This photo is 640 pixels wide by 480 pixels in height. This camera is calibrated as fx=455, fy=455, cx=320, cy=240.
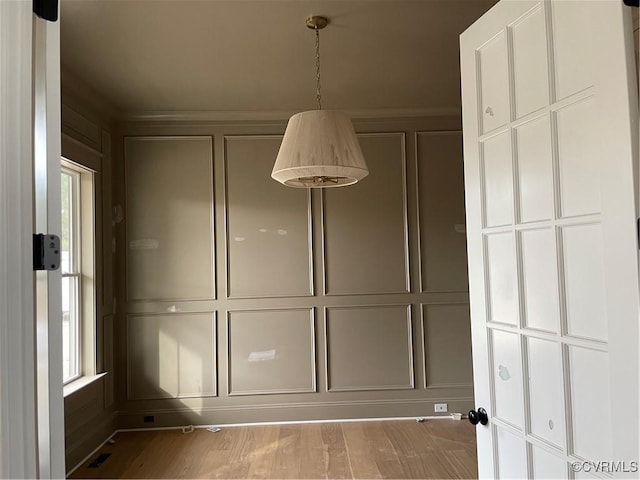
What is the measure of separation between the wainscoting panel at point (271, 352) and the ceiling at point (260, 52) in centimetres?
189

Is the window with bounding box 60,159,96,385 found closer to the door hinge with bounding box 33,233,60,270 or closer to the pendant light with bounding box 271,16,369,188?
the pendant light with bounding box 271,16,369,188

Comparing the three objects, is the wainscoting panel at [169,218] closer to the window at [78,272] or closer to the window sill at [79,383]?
the window at [78,272]

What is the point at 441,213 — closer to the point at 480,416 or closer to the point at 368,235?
the point at 368,235

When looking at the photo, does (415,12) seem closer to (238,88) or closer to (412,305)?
(238,88)

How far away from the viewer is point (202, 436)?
12.4 feet

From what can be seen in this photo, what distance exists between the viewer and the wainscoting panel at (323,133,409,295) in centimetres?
414

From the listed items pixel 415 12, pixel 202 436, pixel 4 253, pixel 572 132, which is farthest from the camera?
pixel 202 436

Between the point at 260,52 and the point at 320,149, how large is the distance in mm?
1106

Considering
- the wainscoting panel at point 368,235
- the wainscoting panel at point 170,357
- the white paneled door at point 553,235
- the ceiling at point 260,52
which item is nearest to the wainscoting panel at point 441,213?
the wainscoting panel at point 368,235

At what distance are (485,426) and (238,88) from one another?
115 inches

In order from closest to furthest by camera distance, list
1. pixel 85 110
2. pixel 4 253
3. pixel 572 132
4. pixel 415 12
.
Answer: pixel 4 253, pixel 572 132, pixel 415 12, pixel 85 110

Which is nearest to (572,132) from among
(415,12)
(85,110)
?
(415,12)

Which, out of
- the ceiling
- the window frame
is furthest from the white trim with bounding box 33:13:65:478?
the window frame

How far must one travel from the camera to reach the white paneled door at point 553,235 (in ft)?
3.20
